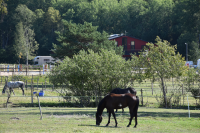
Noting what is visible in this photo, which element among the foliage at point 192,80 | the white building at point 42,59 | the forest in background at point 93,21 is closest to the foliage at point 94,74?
the foliage at point 192,80

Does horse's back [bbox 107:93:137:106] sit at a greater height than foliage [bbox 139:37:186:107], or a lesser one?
lesser

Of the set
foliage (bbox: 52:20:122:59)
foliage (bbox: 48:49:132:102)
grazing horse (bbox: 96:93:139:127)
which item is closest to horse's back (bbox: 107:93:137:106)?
grazing horse (bbox: 96:93:139:127)

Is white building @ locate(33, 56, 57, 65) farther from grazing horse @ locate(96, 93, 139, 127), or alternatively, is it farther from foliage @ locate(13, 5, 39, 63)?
grazing horse @ locate(96, 93, 139, 127)

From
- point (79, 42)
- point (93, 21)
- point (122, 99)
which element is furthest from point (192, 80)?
point (93, 21)

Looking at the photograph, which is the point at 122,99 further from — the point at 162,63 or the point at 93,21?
the point at 93,21

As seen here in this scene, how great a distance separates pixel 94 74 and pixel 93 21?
241ft

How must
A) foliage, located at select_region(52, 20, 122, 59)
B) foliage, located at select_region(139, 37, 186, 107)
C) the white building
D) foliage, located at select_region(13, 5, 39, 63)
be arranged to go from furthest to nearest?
foliage, located at select_region(13, 5, 39, 63) → the white building → foliage, located at select_region(52, 20, 122, 59) → foliage, located at select_region(139, 37, 186, 107)

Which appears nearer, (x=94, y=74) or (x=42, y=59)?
(x=94, y=74)

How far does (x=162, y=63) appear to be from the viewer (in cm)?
2342

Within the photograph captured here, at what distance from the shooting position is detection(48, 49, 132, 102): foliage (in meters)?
23.8

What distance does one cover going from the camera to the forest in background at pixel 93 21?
78312mm

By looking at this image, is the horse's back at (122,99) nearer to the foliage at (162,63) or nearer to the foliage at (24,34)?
the foliage at (162,63)

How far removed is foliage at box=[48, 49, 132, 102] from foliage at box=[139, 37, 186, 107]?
1718 millimetres

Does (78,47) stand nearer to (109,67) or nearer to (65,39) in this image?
(65,39)
